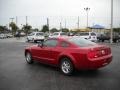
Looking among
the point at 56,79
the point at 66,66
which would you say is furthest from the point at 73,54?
the point at 56,79

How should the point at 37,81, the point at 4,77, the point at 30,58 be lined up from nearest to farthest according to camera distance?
the point at 37,81 → the point at 4,77 → the point at 30,58

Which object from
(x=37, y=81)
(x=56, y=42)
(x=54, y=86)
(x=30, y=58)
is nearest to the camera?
(x=54, y=86)

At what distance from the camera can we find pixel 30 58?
11.7 meters

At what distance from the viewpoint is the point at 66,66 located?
8.94 metres

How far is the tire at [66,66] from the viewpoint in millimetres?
8746

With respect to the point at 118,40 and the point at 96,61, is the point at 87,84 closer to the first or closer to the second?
the point at 96,61

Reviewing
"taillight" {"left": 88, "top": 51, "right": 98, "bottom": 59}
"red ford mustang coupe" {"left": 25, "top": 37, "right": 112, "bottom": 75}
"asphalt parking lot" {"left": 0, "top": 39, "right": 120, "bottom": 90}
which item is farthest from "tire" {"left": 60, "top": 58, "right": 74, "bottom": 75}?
"taillight" {"left": 88, "top": 51, "right": 98, "bottom": 59}

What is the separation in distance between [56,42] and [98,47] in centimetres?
196

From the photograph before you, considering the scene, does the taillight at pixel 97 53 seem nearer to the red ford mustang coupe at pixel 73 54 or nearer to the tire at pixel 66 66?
the red ford mustang coupe at pixel 73 54

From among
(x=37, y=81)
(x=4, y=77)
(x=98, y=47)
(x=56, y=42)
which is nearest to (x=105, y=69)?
(x=98, y=47)

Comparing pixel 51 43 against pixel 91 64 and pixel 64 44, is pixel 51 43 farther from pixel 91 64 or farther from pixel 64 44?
pixel 91 64

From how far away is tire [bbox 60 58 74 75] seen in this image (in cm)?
875

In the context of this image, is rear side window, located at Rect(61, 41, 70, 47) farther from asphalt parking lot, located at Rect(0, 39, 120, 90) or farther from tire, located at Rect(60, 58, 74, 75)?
asphalt parking lot, located at Rect(0, 39, 120, 90)

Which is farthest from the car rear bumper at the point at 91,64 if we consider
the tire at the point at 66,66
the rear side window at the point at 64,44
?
the rear side window at the point at 64,44
